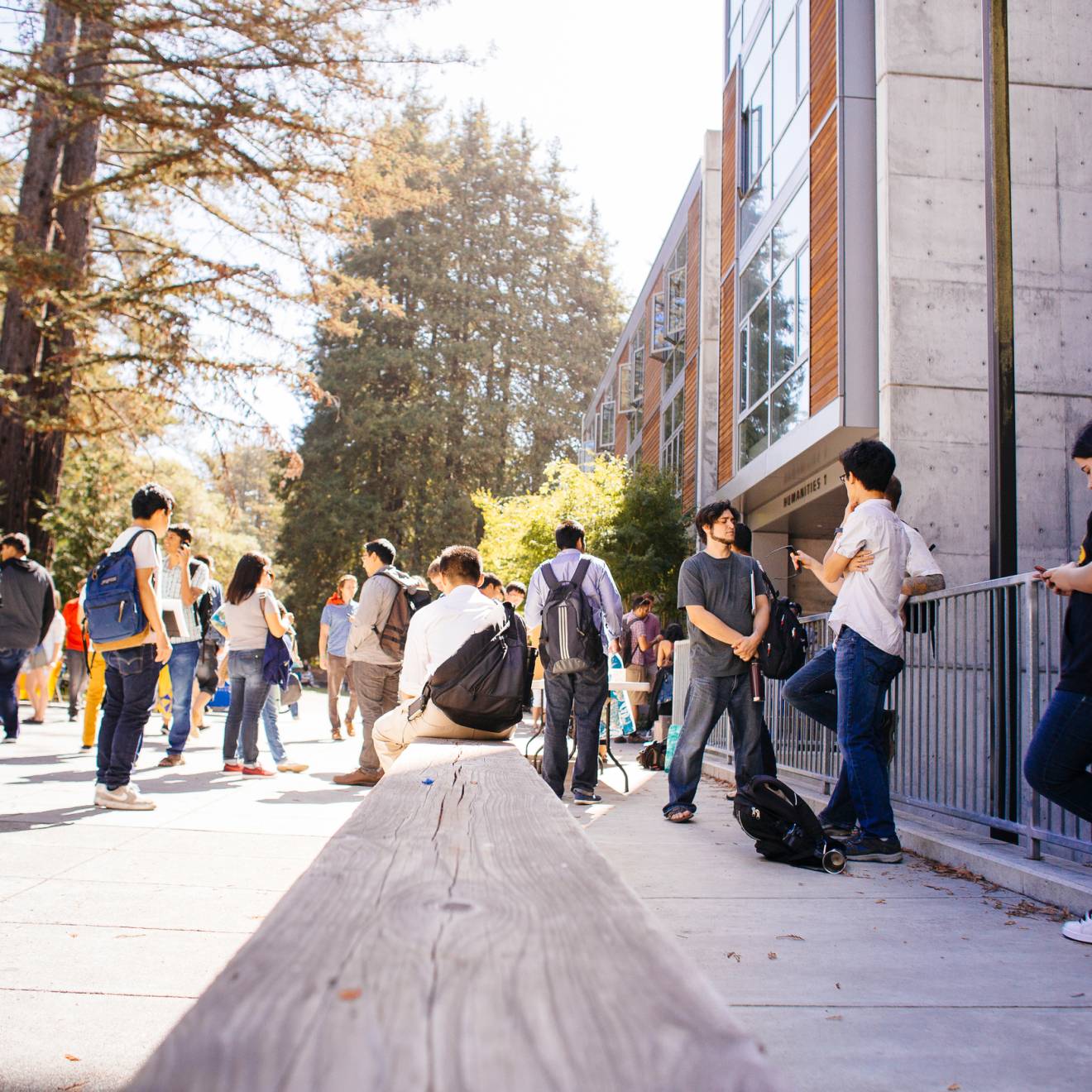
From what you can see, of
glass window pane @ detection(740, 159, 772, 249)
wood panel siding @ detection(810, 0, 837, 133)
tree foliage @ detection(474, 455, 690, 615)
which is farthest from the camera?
tree foliage @ detection(474, 455, 690, 615)


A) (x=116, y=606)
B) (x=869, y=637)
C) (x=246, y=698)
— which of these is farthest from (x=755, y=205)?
(x=116, y=606)

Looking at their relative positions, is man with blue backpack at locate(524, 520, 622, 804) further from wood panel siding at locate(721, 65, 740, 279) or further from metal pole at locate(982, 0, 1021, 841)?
wood panel siding at locate(721, 65, 740, 279)

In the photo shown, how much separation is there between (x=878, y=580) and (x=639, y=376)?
26119 mm

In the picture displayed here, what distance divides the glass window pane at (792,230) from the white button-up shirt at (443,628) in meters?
9.77

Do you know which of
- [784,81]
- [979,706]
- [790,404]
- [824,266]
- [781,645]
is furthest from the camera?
[784,81]

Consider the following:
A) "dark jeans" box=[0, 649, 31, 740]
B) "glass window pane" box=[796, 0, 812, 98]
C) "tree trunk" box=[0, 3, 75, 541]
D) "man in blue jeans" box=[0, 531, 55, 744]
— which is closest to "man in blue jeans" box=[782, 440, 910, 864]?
"man in blue jeans" box=[0, 531, 55, 744]

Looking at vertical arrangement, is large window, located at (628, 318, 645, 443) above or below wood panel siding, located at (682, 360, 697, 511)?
above

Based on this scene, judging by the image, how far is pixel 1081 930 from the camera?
156 inches

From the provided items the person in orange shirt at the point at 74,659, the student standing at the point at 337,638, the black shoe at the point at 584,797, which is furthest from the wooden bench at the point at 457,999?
the person in orange shirt at the point at 74,659

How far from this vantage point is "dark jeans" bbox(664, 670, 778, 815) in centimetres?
675

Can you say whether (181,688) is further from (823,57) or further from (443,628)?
(823,57)

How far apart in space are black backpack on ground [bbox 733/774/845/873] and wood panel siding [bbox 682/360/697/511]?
15983mm

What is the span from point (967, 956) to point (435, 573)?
4234 mm

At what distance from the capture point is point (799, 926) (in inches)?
168
